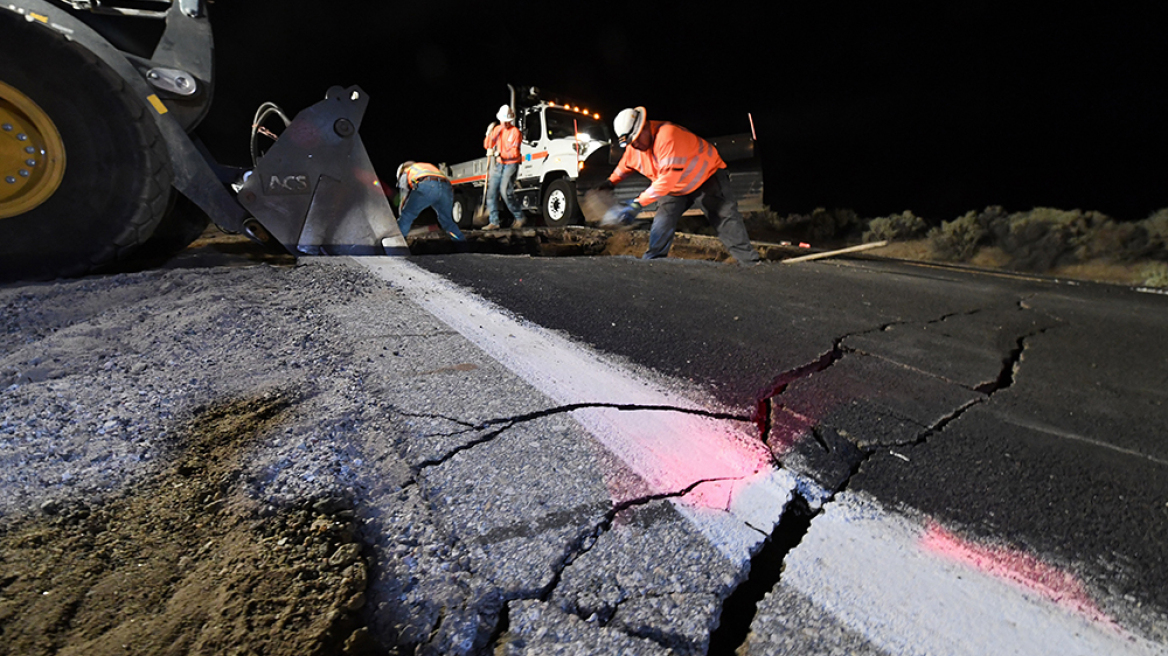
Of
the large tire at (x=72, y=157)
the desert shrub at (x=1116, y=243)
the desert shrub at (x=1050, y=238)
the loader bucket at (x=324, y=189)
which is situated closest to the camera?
the large tire at (x=72, y=157)

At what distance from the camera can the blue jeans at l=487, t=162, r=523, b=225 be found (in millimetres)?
9531

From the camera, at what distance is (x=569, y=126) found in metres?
9.62

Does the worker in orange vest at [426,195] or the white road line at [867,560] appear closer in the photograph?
the white road line at [867,560]

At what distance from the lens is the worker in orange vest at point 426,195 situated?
6.72 m

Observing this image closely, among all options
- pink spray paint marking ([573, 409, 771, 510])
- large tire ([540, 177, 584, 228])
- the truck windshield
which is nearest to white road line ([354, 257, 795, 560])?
pink spray paint marking ([573, 409, 771, 510])

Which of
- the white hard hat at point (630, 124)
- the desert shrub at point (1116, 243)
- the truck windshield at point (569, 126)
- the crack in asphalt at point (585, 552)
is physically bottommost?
the desert shrub at point (1116, 243)

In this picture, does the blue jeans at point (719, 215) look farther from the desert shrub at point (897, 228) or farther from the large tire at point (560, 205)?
the desert shrub at point (897, 228)

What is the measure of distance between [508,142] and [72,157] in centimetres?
686

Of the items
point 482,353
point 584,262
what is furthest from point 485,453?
point 584,262

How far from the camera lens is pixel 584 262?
4727mm

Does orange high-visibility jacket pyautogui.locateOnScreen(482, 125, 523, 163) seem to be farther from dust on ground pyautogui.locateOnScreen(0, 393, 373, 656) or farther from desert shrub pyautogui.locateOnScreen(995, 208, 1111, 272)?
dust on ground pyautogui.locateOnScreen(0, 393, 373, 656)

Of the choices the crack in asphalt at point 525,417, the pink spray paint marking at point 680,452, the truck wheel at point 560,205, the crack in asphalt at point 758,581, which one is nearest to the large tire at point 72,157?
the crack in asphalt at point 525,417

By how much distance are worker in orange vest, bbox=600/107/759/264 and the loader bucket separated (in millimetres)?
2495

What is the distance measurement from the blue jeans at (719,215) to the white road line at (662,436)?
3.35 meters
